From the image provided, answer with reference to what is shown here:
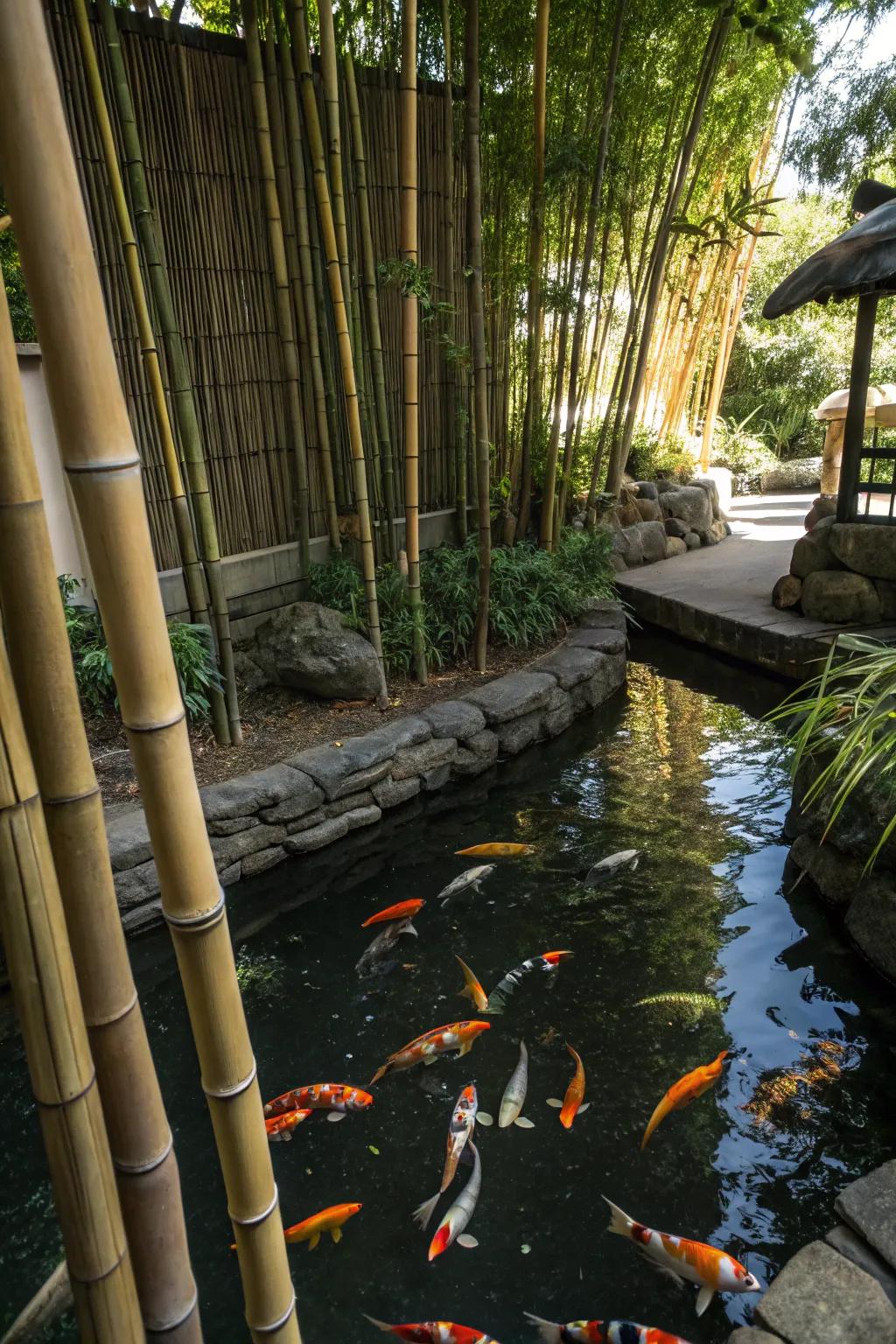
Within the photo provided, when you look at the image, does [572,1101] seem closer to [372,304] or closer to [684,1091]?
[684,1091]

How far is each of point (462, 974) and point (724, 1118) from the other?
2.87ft

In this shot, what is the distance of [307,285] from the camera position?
4242 mm

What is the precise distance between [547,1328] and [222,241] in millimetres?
4516

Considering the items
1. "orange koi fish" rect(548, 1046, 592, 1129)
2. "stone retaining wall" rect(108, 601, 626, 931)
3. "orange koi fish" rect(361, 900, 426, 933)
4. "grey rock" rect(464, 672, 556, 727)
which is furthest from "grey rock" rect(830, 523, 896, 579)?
"orange koi fish" rect(548, 1046, 592, 1129)

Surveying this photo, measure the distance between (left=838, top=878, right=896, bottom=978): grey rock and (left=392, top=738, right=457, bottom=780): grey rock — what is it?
183 cm

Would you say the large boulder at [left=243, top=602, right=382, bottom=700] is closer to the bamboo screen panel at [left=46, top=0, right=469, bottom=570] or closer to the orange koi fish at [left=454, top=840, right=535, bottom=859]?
the bamboo screen panel at [left=46, top=0, right=469, bottom=570]

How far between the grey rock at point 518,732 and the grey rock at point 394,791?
56 centimetres

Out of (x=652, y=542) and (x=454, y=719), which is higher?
(x=652, y=542)

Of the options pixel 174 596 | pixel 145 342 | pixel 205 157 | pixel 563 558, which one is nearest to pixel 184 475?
pixel 174 596

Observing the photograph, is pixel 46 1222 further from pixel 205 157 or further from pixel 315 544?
pixel 205 157

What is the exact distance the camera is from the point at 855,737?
2.56 m

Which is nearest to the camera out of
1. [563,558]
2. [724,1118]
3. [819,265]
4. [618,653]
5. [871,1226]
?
[871,1226]

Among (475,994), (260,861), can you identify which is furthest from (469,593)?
(475,994)

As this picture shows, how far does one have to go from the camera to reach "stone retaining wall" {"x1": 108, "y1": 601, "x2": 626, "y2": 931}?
311 centimetres
